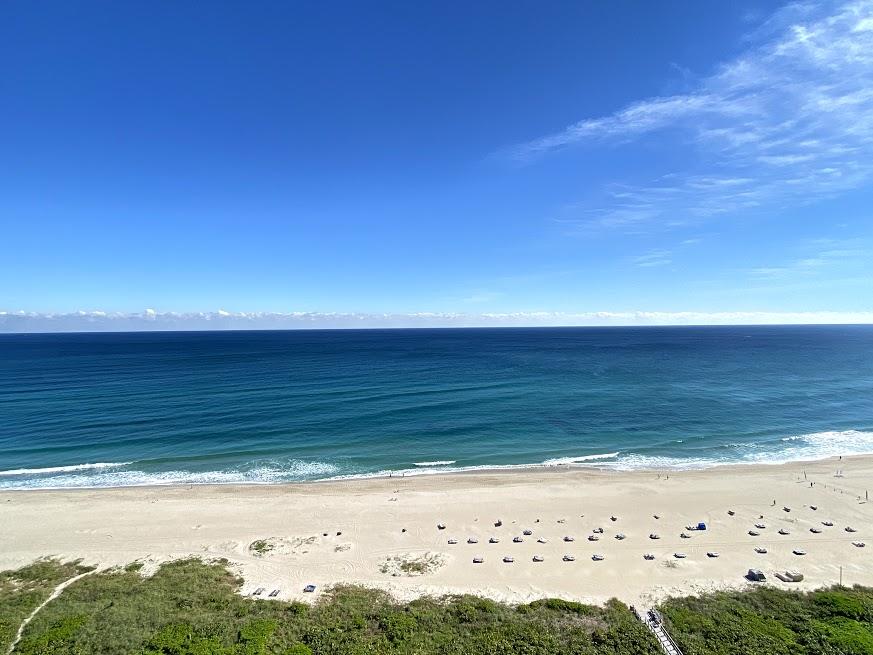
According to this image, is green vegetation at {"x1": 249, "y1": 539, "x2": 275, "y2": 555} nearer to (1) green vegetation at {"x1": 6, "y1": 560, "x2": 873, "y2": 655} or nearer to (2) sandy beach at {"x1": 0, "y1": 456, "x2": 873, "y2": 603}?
(2) sandy beach at {"x1": 0, "y1": 456, "x2": 873, "y2": 603}

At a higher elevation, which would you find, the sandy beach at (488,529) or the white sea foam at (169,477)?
the sandy beach at (488,529)

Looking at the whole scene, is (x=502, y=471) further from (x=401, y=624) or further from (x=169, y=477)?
(x=169, y=477)

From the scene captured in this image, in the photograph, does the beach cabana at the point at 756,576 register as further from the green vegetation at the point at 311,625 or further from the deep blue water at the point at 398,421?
the deep blue water at the point at 398,421

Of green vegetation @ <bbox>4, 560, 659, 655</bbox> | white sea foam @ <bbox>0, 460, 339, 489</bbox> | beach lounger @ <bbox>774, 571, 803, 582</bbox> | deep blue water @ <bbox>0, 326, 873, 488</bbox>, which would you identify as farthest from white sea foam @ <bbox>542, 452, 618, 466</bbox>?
green vegetation @ <bbox>4, 560, 659, 655</bbox>

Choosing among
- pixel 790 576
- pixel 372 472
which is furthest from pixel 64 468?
pixel 790 576

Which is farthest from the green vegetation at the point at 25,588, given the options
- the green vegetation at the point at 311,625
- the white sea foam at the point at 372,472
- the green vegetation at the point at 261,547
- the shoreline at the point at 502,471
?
the white sea foam at the point at 372,472

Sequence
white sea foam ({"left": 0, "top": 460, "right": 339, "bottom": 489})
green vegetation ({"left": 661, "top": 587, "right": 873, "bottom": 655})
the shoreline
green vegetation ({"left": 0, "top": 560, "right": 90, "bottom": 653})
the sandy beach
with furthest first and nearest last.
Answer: white sea foam ({"left": 0, "top": 460, "right": 339, "bottom": 489}) → the shoreline → the sandy beach → green vegetation ({"left": 0, "top": 560, "right": 90, "bottom": 653}) → green vegetation ({"left": 661, "top": 587, "right": 873, "bottom": 655})

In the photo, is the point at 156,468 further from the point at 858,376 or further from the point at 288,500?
the point at 858,376
